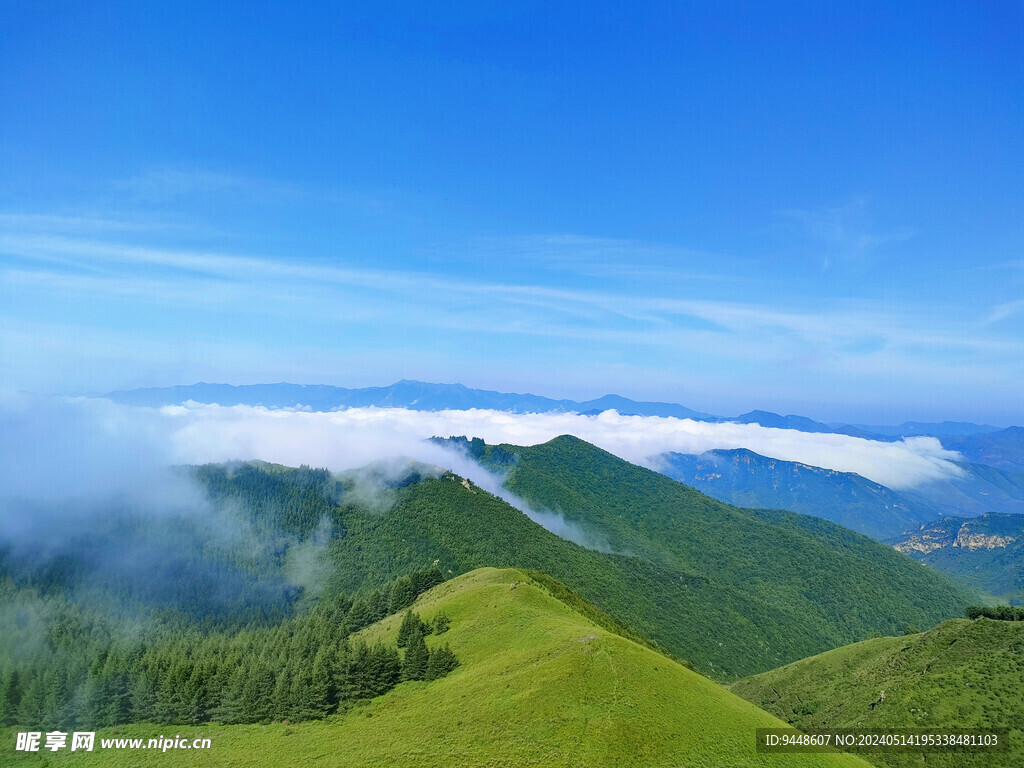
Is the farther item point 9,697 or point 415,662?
point 415,662

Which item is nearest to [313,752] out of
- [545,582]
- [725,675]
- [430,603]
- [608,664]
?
[608,664]

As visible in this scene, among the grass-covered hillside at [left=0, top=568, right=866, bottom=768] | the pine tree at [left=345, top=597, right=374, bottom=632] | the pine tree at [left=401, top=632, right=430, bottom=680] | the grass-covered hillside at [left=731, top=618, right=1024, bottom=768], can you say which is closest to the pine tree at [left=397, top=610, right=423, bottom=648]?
the pine tree at [left=401, top=632, right=430, bottom=680]

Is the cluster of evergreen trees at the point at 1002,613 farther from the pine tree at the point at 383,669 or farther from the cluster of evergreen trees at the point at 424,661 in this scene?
the pine tree at the point at 383,669

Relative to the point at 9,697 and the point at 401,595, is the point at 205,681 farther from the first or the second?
the point at 401,595

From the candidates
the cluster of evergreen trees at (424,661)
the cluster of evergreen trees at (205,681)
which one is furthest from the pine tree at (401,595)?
the cluster of evergreen trees at (424,661)

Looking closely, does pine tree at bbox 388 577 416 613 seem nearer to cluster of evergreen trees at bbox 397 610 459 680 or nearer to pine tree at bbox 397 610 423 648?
pine tree at bbox 397 610 423 648

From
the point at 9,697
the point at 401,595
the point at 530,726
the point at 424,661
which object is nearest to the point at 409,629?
the point at 424,661
